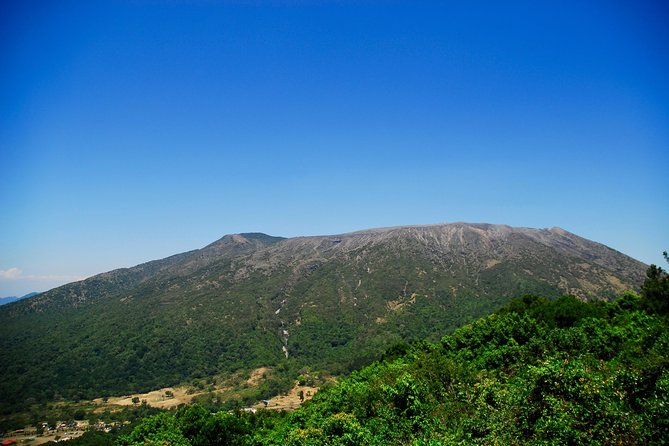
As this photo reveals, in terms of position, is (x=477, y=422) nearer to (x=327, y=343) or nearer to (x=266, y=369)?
(x=266, y=369)

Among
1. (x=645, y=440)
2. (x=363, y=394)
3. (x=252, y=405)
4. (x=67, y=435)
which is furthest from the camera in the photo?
(x=252, y=405)

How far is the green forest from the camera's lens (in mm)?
16953

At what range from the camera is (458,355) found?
178 ft

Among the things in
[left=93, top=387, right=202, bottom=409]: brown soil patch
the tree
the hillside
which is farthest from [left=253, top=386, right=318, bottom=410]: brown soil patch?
the tree

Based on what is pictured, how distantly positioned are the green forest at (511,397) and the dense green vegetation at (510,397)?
71mm

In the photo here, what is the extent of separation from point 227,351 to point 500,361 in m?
172

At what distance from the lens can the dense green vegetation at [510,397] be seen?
1695 centimetres

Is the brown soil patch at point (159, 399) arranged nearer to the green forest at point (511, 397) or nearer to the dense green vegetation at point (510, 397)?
the green forest at point (511, 397)

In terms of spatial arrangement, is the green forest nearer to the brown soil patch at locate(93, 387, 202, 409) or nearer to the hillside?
the hillside

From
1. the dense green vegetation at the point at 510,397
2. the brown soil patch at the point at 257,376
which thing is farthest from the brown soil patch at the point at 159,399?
the dense green vegetation at the point at 510,397

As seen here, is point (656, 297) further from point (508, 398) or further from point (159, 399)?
point (159, 399)

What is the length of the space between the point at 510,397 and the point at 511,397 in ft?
0.86

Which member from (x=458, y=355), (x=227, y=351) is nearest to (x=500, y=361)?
(x=458, y=355)

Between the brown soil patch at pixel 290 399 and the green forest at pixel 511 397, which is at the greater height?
the green forest at pixel 511 397
